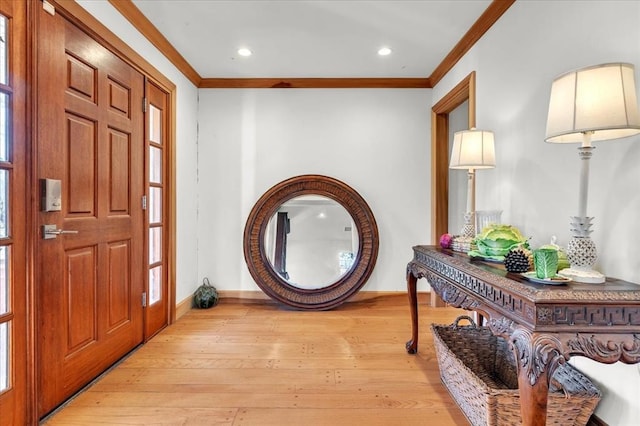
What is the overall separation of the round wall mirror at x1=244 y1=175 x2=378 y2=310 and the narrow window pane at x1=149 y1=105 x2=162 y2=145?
116 cm

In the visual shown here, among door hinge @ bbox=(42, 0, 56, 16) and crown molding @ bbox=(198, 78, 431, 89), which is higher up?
crown molding @ bbox=(198, 78, 431, 89)

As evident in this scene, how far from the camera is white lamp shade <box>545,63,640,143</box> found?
1.12m

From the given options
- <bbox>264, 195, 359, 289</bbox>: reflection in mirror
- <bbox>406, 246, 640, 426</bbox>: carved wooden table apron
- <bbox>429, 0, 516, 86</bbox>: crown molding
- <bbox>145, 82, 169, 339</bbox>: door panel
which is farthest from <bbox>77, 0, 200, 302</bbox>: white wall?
<bbox>406, 246, 640, 426</bbox>: carved wooden table apron

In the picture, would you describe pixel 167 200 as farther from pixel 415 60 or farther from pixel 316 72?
pixel 415 60

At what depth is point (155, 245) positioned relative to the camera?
284cm

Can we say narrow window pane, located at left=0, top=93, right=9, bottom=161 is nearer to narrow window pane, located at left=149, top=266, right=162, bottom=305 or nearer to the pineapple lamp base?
narrow window pane, located at left=149, top=266, right=162, bottom=305

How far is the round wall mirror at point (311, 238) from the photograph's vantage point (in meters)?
3.52

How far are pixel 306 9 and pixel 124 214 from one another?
6.36 ft

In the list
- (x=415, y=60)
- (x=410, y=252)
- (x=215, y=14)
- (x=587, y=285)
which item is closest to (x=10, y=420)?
(x=587, y=285)

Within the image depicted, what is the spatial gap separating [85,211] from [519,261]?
2307mm

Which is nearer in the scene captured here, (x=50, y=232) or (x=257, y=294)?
(x=50, y=232)

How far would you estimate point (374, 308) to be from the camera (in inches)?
138

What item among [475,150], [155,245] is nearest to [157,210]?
[155,245]

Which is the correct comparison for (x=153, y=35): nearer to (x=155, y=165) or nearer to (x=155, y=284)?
(x=155, y=165)
